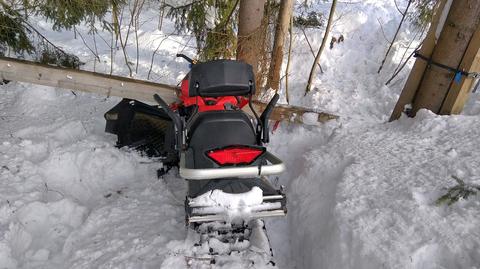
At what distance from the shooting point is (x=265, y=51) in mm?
5844

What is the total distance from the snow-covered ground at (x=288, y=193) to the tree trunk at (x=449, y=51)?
0.34 metres

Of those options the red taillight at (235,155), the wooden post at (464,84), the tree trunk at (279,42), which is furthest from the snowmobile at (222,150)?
the tree trunk at (279,42)

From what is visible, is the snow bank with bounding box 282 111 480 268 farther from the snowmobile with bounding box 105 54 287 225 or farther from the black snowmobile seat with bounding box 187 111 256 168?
the black snowmobile seat with bounding box 187 111 256 168

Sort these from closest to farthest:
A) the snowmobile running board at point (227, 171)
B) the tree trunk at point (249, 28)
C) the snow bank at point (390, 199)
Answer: the snow bank at point (390, 199) → the snowmobile running board at point (227, 171) → the tree trunk at point (249, 28)

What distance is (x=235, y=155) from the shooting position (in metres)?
2.74

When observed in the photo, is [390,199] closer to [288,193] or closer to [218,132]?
[288,193]

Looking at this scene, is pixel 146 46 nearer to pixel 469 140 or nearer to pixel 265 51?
pixel 265 51

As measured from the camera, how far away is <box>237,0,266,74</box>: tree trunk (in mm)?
4969

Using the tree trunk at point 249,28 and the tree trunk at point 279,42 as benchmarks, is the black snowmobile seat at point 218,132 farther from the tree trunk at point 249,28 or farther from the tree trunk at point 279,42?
the tree trunk at point 279,42

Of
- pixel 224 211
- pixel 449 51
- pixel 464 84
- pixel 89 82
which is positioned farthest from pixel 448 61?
pixel 89 82

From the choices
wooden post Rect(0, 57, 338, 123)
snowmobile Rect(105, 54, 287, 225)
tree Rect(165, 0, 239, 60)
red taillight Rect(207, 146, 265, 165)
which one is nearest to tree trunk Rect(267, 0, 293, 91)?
tree Rect(165, 0, 239, 60)

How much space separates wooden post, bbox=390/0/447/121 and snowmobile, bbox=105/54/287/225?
211 centimetres

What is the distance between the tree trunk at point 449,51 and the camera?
147 inches

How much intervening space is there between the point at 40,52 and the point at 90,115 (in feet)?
8.45
